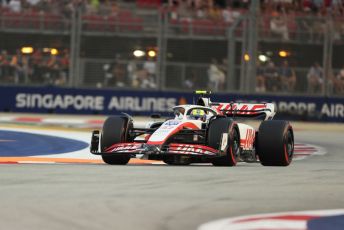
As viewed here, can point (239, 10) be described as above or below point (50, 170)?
above

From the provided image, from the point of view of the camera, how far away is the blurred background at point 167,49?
28312 mm

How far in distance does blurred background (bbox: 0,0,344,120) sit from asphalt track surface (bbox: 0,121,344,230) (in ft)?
50.2

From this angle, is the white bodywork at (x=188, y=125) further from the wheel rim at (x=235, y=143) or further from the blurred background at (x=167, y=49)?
the blurred background at (x=167, y=49)

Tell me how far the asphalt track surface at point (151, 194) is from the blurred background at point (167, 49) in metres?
15.3

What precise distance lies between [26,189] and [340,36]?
69.4ft

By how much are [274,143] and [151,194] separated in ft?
16.0

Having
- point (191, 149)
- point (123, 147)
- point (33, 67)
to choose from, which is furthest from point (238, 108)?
point (33, 67)

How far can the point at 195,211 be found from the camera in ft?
25.7

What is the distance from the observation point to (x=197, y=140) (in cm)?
1337

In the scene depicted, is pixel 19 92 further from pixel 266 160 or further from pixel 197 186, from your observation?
pixel 197 186

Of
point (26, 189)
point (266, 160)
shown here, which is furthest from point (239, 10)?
point (26, 189)

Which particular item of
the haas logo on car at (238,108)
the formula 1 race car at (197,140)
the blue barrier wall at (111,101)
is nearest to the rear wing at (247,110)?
the haas logo on car at (238,108)

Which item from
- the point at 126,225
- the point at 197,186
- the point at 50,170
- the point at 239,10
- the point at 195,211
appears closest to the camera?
the point at 126,225

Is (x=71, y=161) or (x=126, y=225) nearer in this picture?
(x=126, y=225)
